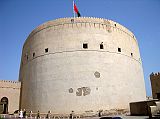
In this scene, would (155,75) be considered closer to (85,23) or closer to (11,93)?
(85,23)

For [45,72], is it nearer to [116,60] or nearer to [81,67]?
[81,67]

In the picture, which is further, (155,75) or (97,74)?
(155,75)

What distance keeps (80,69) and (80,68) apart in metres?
0.08

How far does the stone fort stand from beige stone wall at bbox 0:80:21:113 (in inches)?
35.5

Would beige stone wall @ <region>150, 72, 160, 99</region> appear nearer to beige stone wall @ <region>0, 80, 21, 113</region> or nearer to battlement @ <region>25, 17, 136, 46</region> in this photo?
battlement @ <region>25, 17, 136, 46</region>

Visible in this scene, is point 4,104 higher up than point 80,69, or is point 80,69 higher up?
point 80,69

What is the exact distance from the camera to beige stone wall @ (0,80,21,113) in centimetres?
1755

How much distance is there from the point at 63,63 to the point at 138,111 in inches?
267

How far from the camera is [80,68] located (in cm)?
1479

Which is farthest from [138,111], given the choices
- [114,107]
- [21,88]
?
[21,88]

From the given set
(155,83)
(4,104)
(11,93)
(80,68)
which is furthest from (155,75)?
(4,104)

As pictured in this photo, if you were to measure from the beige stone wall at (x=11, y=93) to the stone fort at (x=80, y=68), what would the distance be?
0.90 metres

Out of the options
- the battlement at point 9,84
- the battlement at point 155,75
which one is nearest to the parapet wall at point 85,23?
the battlement at point 9,84

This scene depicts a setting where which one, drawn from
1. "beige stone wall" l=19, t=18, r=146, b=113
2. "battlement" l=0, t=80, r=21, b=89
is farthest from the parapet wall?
"battlement" l=0, t=80, r=21, b=89
